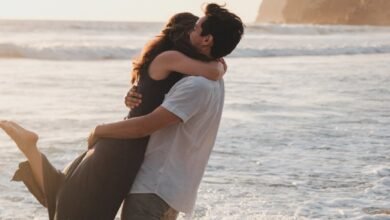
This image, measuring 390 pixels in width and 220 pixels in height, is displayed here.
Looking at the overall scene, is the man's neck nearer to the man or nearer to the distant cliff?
the man

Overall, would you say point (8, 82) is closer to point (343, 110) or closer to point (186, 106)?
point (343, 110)

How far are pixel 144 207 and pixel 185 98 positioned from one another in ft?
1.58

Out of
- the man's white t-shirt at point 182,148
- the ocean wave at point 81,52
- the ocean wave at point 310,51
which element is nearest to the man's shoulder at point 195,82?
the man's white t-shirt at point 182,148

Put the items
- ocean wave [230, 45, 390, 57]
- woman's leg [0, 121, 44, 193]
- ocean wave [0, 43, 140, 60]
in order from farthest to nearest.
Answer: ocean wave [230, 45, 390, 57]
ocean wave [0, 43, 140, 60]
woman's leg [0, 121, 44, 193]

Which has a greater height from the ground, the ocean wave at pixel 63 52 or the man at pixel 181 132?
the man at pixel 181 132

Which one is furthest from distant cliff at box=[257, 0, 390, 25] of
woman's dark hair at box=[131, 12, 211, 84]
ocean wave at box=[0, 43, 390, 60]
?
woman's dark hair at box=[131, 12, 211, 84]

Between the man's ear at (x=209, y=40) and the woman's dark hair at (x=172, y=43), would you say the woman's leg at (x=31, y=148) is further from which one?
the man's ear at (x=209, y=40)

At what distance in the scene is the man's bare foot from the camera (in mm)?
2998

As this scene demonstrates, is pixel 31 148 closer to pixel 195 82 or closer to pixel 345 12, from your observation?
pixel 195 82

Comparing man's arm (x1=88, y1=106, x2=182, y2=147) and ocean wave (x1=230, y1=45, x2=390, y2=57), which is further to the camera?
→ ocean wave (x1=230, y1=45, x2=390, y2=57)

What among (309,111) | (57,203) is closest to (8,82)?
(309,111)

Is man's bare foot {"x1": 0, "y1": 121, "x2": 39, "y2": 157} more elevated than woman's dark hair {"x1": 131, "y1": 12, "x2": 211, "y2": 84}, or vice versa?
woman's dark hair {"x1": 131, "y1": 12, "x2": 211, "y2": 84}

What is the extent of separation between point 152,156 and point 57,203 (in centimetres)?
44

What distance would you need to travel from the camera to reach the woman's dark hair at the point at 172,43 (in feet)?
9.24
